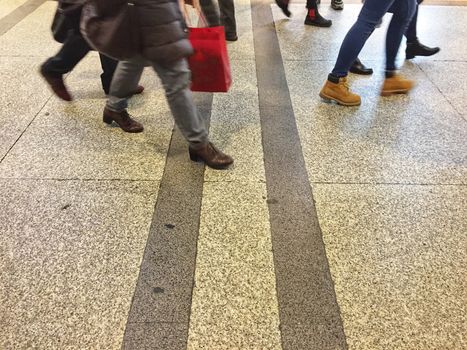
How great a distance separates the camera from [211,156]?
1.98 metres

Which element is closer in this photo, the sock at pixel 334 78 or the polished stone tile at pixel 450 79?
the sock at pixel 334 78

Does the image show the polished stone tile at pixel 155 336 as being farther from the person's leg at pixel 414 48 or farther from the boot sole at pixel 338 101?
the person's leg at pixel 414 48

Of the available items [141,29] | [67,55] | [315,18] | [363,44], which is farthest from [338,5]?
[141,29]

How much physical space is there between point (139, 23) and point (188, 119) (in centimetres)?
51

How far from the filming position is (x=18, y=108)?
249 cm

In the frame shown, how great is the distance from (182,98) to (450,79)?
218 cm

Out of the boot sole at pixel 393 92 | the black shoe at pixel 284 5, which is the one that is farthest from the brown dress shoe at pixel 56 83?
the black shoe at pixel 284 5

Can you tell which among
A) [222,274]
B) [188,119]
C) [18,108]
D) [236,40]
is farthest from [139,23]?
[236,40]

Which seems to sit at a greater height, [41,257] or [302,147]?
[41,257]

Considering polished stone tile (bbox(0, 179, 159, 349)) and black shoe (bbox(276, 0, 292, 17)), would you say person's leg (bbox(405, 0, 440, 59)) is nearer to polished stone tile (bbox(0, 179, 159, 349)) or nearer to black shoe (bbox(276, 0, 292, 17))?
black shoe (bbox(276, 0, 292, 17))

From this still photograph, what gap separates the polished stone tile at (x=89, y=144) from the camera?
78.6 inches

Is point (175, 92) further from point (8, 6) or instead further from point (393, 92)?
point (8, 6)

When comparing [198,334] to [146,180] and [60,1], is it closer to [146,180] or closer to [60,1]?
[146,180]

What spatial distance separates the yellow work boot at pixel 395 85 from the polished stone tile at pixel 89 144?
4.78ft
